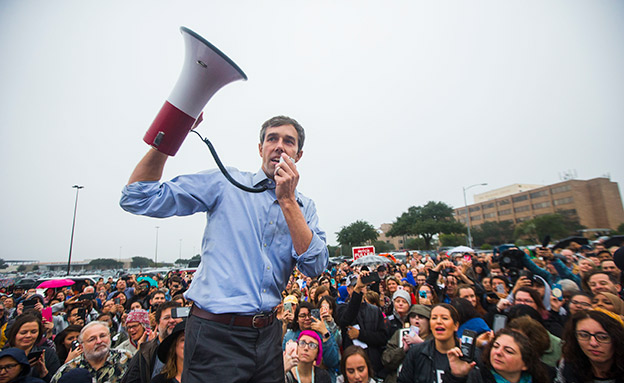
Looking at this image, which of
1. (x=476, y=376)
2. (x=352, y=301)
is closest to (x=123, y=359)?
(x=352, y=301)

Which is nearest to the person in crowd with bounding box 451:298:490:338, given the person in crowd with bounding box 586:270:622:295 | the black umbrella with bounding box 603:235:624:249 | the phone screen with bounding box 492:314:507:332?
the phone screen with bounding box 492:314:507:332

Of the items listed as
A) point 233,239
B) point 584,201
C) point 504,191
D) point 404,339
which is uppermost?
point 504,191

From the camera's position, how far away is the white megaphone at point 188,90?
142 centimetres

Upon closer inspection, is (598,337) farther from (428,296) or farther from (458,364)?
(428,296)

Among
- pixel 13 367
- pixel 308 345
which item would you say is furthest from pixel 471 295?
pixel 13 367

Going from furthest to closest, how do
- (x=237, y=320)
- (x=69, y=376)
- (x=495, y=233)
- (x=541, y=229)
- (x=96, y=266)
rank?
(x=96, y=266)
(x=495, y=233)
(x=541, y=229)
(x=69, y=376)
(x=237, y=320)

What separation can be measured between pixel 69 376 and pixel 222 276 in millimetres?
3494

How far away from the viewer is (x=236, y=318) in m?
1.42

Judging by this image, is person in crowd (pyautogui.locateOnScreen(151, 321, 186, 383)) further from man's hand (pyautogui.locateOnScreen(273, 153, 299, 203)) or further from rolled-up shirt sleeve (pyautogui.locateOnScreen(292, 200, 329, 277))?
man's hand (pyautogui.locateOnScreen(273, 153, 299, 203))

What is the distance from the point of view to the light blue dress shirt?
145 centimetres

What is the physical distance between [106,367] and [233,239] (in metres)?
3.82

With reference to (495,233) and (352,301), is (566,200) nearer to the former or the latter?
(495,233)

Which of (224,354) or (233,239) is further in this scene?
(233,239)

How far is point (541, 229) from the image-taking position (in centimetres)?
4609
